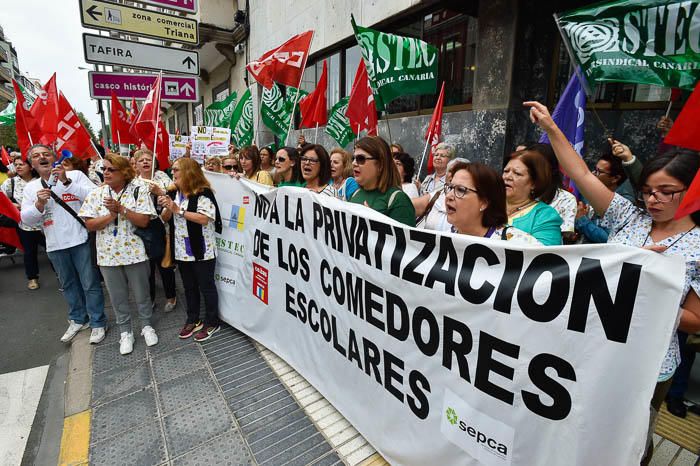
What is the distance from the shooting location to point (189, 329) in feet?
13.0

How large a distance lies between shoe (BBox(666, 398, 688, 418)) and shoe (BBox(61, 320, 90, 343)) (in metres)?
5.40

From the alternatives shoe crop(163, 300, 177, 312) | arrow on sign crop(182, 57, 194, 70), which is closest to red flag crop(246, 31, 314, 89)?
arrow on sign crop(182, 57, 194, 70)

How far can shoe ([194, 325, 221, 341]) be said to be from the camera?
3842 mm

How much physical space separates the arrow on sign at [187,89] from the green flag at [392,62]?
3551 mm

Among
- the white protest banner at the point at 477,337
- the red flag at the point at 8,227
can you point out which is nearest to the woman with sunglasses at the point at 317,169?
the white protest banner at the point at 477,337

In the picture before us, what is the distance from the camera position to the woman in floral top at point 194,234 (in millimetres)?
3643

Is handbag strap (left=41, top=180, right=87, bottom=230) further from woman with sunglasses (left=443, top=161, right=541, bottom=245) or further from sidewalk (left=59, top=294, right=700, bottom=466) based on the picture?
woman with sunglasses (left=443, top=161, right=541, bottom=245)

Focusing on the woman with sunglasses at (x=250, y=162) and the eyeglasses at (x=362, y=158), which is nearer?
the eyeglasses at (x=362, y=158)

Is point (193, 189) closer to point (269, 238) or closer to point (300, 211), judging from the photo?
point (269, 238)

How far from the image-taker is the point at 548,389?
1482 millimetres

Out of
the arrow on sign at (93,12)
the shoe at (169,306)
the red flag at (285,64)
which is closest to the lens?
the shoe at (169,306)

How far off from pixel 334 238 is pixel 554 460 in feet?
5.43

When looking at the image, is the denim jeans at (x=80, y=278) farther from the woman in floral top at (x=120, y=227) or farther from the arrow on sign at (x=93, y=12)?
the arrow on sign at (x=93, y=12)

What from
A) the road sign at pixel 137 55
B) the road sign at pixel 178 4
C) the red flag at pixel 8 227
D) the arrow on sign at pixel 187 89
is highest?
the road sign at pixel 178 4
